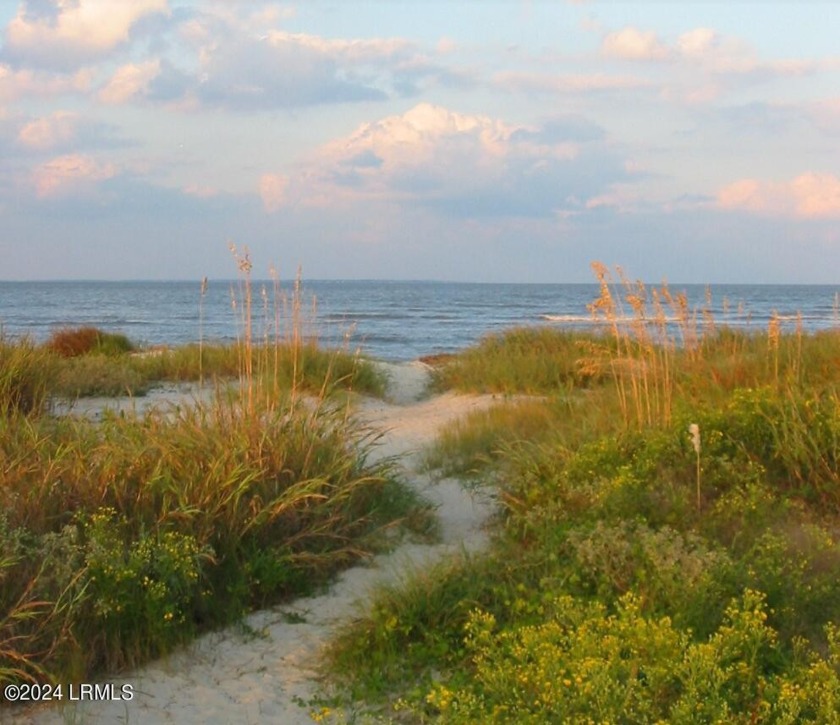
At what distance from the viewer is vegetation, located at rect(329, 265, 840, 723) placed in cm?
331

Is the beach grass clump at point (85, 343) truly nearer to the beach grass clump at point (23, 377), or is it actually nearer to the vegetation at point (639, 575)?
the beach grass clump at point (23, 377)

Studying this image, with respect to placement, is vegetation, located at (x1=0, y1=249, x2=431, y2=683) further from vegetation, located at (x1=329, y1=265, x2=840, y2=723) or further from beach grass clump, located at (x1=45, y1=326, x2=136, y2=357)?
beach grass clump, located at (x1=45, y1=326, x2=136, y2=357)

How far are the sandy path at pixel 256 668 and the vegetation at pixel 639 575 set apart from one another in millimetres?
222

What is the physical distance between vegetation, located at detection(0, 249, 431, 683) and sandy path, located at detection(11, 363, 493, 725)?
0.11 meters

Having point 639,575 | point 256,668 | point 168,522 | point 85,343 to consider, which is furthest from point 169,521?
point 85,343

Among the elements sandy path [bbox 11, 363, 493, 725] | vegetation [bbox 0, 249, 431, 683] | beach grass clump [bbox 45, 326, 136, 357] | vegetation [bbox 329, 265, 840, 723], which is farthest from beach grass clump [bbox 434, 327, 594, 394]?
beach grass clump [bbox 45, 326, 136, 357]

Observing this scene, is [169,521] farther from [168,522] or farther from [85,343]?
[85,343]

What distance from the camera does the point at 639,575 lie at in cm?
→ 426

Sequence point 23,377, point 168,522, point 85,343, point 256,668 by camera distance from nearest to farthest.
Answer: point 256,668 → point 168,522 → point 23,377 → point 85,343

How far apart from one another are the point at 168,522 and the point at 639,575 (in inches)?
84.5

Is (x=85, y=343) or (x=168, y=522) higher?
(x=85, y=343)

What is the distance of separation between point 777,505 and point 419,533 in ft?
6.41

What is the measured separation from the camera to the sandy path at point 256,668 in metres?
3.82

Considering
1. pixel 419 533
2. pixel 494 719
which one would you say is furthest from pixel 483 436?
pixel 494 719
